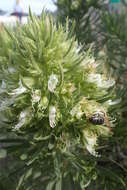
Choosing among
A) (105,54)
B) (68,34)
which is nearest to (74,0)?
(105,54)

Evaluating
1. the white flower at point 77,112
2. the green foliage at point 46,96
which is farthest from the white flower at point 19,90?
the white flower at point 77,112

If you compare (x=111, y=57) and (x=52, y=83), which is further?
(x=111, y=57)

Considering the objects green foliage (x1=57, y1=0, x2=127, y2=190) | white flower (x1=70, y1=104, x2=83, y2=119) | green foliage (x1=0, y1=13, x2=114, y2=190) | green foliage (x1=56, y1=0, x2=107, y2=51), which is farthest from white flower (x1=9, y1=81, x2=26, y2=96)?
green foliage (x1=56, y1=0, x2=107, y2=51)

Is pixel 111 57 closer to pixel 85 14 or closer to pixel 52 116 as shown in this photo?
pixel 85 14

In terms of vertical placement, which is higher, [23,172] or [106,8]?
[106,8]

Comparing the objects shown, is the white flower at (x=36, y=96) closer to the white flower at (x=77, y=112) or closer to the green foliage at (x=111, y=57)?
the white flower at (x=77, y=112)

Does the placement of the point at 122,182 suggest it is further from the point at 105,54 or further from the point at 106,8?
the point at 106,8

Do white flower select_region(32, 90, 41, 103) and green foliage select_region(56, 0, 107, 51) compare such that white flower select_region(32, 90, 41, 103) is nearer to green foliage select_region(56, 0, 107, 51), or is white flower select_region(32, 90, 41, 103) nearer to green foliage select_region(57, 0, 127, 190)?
green foliage select_region(57, 0, 127, 190)

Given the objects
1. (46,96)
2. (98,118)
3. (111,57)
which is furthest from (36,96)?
(111,57)
